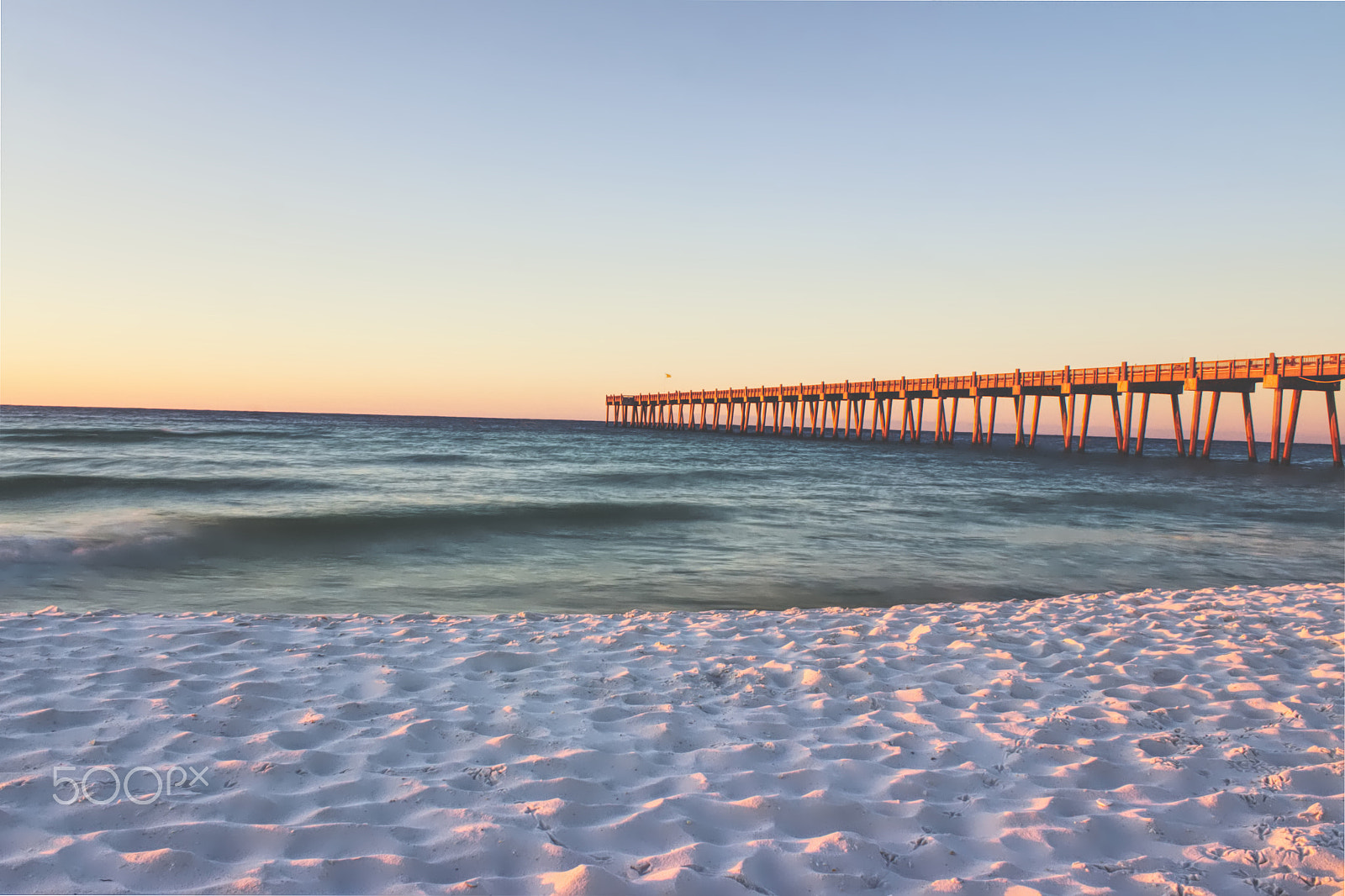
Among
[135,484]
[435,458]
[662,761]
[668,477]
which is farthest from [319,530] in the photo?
[435,458]

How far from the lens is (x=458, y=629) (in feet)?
21.0

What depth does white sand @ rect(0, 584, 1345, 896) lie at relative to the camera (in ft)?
9.26

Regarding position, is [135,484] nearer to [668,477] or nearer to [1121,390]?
[668,477]

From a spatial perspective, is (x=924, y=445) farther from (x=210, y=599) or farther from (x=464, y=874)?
(x=464, y=874)

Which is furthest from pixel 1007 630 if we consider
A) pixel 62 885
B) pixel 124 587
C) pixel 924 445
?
pixel 924 445

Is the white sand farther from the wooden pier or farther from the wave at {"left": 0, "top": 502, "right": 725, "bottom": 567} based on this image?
the wooden pier

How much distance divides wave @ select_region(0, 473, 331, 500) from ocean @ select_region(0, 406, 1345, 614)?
14cm

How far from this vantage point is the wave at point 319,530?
11.5 m

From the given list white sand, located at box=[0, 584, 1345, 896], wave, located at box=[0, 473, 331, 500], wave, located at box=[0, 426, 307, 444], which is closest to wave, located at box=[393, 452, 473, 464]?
wave, located at box=[0, 473, 331, 500]
